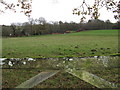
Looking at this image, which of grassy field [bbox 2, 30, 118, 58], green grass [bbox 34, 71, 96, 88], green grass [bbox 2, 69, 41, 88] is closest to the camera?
green grass [bbox 34, 71, 96, 88]

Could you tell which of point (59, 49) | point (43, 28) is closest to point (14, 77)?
point (59, 49)

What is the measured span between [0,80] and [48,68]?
1769 mm

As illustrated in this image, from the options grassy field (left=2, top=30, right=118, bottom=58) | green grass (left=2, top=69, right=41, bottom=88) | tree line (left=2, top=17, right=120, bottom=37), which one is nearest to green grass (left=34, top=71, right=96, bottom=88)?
green grass (left=2, top=69, right=41, bottom=88)

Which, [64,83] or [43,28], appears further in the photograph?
[43,28]

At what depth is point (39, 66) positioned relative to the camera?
1.88 metres

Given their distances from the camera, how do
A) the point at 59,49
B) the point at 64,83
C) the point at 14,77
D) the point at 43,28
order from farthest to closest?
the point at 43,28, the point at 59,49, the point at 14,77, the point at 64,83

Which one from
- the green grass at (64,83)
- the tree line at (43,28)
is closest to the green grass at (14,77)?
the green grass at (64,83)

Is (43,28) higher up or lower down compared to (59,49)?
higher up

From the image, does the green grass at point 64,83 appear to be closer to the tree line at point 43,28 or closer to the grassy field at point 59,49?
the grassy field at point 59,49

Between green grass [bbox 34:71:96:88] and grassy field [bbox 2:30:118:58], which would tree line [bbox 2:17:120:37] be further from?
green grass [bbox 34:71:96:88]

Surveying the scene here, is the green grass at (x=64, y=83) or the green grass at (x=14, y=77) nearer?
the green grass at (x=64, y=83)

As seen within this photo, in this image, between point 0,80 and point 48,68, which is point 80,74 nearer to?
point 48,68

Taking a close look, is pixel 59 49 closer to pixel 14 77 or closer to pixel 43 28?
pixel 14 77

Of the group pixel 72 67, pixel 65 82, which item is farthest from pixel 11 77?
pixel 72 67
